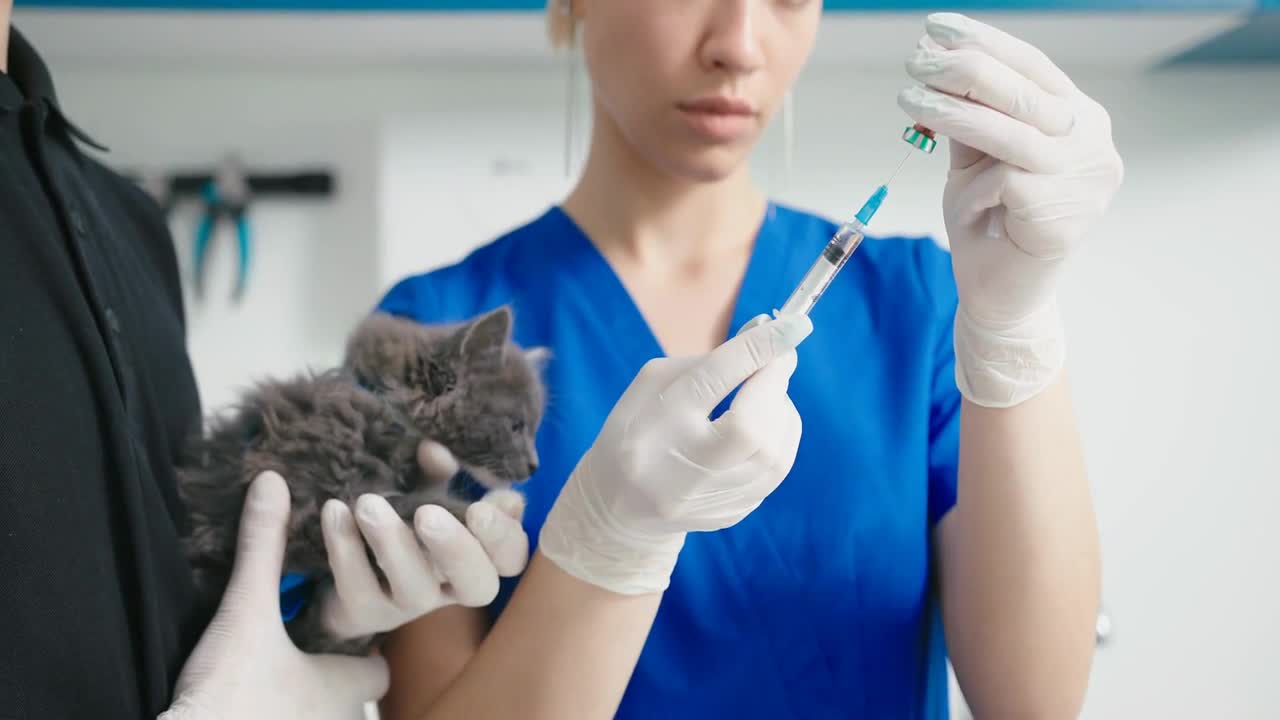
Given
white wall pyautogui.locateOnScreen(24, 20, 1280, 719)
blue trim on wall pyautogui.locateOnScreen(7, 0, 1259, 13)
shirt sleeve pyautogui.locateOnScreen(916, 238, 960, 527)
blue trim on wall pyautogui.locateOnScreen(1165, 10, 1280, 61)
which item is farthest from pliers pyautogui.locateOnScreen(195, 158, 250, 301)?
blue trim on wall pyautogui.locateOnScreen(1165, 10, 1280, 61)

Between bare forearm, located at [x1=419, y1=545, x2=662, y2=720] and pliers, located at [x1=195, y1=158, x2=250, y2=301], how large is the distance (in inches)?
68.1

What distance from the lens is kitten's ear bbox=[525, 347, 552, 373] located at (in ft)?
3.07

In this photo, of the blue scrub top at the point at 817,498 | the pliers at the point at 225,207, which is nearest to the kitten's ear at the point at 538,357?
the blue scrub top at the point at 817,498

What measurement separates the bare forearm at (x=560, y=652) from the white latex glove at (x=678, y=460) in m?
0.02

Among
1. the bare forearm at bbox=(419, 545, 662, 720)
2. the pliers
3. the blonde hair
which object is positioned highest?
the blonde hair

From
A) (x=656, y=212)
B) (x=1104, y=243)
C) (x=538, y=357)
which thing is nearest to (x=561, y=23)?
(x=656, y=212)

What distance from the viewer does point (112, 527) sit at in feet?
2.15

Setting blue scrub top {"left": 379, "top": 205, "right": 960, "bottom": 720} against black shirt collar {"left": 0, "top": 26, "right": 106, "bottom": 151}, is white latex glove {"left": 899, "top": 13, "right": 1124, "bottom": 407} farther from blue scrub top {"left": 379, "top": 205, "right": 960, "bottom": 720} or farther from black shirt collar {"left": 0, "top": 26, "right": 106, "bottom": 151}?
black shirt collar {"left": 0, "top": 26, "right": 106, "bottom": 151}

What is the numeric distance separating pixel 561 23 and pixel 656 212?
0.90ft

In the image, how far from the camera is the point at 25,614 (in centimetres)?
57

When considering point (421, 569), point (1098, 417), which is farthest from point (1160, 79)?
point (421, 569)

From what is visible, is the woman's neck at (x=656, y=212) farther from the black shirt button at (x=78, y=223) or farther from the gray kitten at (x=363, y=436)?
the black shirt button at (x=78, y=223)

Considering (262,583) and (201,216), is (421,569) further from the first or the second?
(201,216)

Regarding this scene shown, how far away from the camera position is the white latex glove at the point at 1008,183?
0.71 meters
